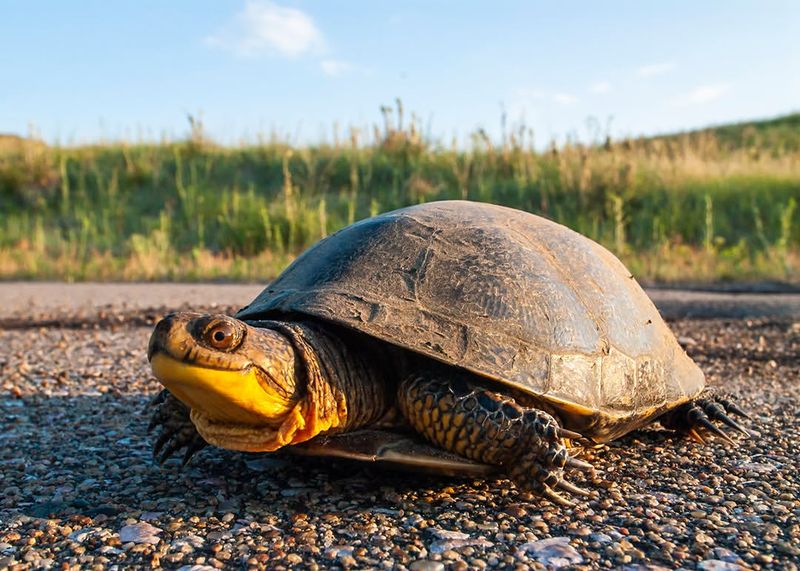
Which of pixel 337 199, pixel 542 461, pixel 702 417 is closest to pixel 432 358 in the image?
pixel 542 461

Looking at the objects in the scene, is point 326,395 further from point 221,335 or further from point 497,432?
point 497,432

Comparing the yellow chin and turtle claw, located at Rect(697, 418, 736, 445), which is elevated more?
the yellow chin

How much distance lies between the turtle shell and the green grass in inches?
303

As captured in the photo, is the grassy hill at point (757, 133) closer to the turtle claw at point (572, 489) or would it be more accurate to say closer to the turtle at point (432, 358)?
the turtle at point (432, 358)

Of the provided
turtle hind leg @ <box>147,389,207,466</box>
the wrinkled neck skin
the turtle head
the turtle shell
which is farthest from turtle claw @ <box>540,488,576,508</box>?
turtle hind leg @ <box>147,389,207,466</box>

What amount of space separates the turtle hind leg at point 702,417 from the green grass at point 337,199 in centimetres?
725

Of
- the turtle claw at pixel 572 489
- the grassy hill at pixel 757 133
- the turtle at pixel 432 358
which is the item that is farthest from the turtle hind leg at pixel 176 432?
the grassy hill at pixel 757 133

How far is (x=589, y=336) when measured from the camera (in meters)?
3.03

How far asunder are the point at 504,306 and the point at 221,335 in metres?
1.14

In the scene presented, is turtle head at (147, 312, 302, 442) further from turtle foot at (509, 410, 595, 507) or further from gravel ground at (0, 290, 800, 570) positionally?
turtle foot at (509, 410, 595, 507)

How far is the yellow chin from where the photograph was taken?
2287mm

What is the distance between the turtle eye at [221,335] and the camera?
2328 millimetres

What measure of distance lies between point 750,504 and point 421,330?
53.0 inches

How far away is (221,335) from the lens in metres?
2.34
